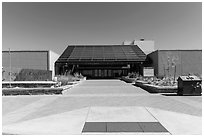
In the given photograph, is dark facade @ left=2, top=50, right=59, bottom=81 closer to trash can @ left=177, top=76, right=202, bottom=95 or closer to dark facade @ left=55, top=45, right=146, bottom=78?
dark facade @ left=55, top=45, right=146, bottom=78

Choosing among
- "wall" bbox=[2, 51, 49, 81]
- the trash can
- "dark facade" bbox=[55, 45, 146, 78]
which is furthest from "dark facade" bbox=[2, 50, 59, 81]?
the trash can

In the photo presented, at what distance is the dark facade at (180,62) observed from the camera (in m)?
38.4

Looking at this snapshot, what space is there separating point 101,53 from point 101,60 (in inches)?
176

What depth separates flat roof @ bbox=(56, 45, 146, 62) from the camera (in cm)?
4733

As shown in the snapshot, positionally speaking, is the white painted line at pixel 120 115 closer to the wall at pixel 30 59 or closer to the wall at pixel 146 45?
the wall at pixel 30 59

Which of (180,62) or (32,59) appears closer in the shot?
(180,62)

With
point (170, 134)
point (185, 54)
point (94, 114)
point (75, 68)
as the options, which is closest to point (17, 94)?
point (94, 114)

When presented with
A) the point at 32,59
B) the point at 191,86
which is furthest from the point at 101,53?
the point at 191,86

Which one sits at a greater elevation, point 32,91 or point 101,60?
point 101,60

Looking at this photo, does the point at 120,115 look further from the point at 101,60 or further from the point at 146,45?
the point at 146,45

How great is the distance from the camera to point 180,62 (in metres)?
38.9

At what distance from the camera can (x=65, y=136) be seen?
14.7 ft

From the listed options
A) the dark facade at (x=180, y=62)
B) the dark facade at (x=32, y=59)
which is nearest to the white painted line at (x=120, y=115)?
the dark facade at (x=180, y=62)

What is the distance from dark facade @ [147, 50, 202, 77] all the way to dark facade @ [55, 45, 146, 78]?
6793 mm
